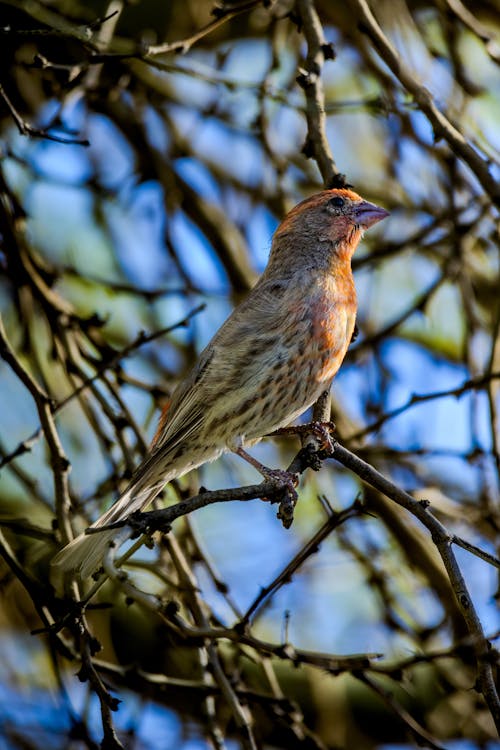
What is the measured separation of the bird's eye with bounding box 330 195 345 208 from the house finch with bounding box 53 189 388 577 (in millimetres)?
604

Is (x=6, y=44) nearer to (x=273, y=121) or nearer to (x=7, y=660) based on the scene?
(x=273, y=121)

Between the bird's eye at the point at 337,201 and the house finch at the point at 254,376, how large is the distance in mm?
604

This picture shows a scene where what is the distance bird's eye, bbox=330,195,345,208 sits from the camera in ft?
21.0

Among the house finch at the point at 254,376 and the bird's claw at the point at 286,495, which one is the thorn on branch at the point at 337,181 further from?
the bird's claw at the point at 286,495

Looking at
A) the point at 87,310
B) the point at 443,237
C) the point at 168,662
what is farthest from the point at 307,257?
the point at 168,662

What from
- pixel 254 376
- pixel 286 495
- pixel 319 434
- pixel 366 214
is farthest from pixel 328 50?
pixel 286 495

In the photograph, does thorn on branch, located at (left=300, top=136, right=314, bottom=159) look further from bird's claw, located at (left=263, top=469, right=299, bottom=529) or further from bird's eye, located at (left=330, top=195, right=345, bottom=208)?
bird's claw, located at (left=263, top=469, right=299, bottom=529)

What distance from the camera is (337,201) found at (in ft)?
21.1

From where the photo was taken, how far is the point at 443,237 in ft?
22.9

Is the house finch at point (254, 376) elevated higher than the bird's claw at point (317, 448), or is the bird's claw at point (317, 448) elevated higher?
the house finch at point (254, 376)

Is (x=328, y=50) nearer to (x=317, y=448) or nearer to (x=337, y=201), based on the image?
(x=337, y=201)

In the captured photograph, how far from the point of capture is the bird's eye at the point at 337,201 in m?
6.39

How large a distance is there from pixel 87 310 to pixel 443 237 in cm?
270

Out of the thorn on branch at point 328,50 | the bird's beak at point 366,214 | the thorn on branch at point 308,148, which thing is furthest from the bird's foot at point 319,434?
the thorn on branch at point 328,50
